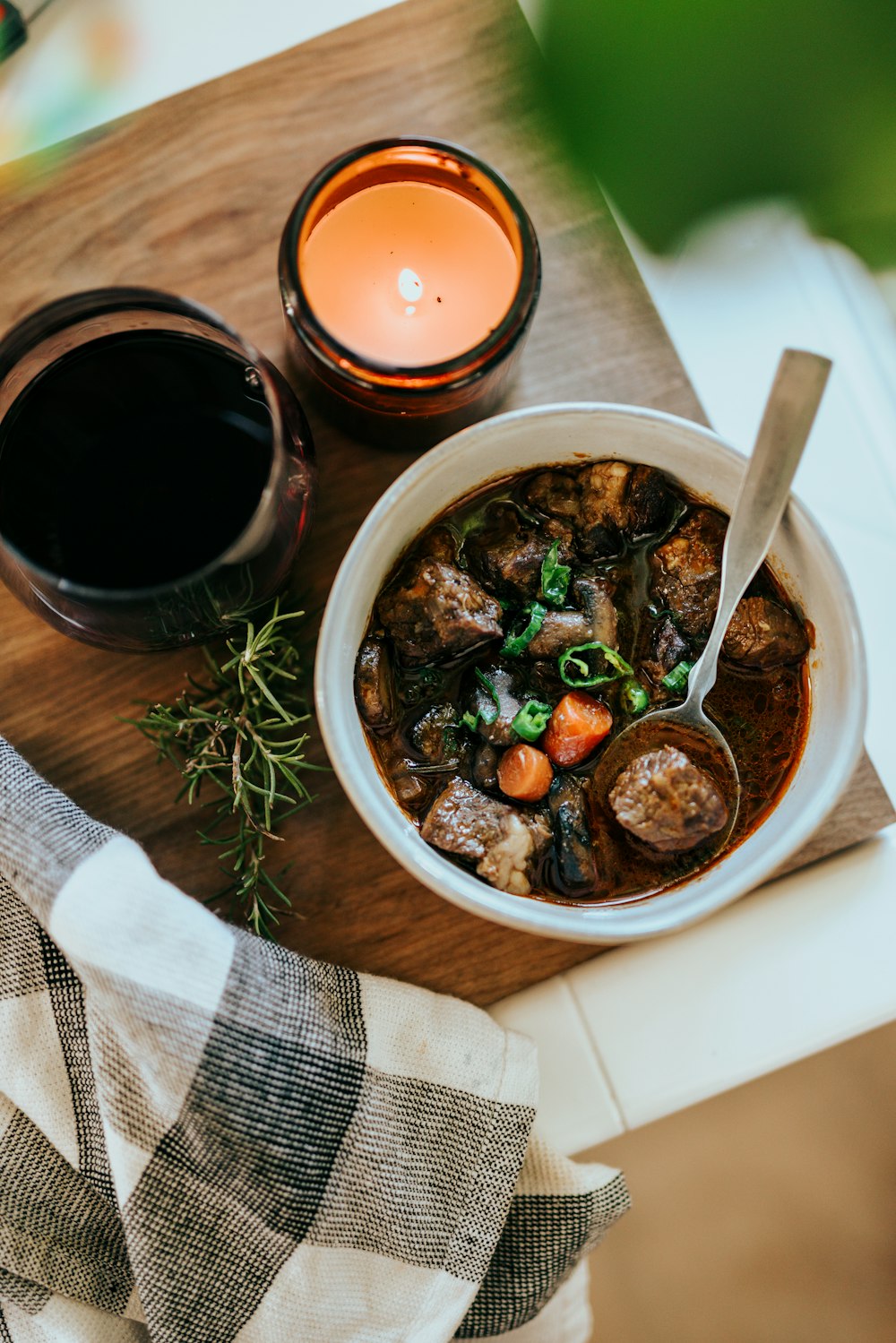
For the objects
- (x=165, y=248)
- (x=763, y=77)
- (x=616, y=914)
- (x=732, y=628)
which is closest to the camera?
(x=763, y=77)

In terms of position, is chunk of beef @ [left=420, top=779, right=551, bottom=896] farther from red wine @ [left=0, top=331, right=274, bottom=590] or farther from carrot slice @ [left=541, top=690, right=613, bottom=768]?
red wine @ [left=0, top=331, right=274, bottom=590]

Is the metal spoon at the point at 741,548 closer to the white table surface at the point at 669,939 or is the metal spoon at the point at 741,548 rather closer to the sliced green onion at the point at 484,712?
the sliced green onion at the point at 484,712

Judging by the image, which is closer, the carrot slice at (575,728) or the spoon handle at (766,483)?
the spoon handle at (766,483)

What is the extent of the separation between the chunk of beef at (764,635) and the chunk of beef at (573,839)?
21cm

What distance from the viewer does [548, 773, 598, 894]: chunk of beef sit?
0.96 m

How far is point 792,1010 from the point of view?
3.78 ft

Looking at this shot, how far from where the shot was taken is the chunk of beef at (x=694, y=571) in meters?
0.98

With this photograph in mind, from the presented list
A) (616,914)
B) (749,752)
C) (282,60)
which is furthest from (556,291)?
(616,914)

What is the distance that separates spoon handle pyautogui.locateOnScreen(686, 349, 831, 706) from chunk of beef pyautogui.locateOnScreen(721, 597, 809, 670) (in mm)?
20

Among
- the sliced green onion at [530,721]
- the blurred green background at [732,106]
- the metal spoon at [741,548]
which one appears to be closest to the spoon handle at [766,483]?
the metal spoon at [741,548]

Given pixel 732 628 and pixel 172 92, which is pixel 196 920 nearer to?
pixel 732 628

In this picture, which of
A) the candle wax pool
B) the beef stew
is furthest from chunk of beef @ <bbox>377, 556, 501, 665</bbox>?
the candle wax pool

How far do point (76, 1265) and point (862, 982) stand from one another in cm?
89

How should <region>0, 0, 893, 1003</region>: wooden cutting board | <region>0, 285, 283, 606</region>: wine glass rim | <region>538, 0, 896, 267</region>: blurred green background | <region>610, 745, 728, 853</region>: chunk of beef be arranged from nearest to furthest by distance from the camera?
<region>538, 0, 896, 267</region>: blurred green background → <region>0, 285, 283, 606</region>: wine glass rim → <region>610, 745, 728, 853</region>: chunk of beef → <region>0, 0, 893, 1003</region>: wooden cutting board
